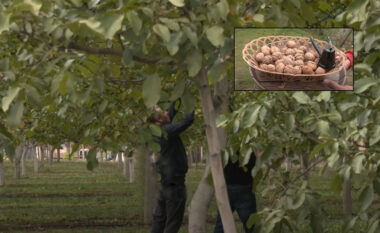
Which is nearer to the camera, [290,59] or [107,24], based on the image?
[107,24]

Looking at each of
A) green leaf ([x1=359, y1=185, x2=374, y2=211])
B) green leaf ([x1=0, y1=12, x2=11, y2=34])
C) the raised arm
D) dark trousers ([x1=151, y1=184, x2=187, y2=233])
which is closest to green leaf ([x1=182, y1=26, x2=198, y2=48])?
green leaf ([x1=0, y1=12, x2=11, y2=34])

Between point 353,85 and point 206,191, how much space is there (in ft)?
13.5

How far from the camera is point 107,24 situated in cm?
250

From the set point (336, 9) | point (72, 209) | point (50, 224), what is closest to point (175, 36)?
point (336, 9)

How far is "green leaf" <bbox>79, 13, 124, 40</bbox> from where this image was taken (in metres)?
2.43

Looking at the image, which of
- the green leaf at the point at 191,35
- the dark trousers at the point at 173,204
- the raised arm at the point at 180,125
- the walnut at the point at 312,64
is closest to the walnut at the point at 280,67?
the walnut at the point at 312,64

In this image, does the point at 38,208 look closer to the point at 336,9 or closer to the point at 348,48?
the point at 336,9

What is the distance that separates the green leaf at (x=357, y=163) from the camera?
379 cm

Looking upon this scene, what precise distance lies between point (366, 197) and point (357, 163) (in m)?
0.30

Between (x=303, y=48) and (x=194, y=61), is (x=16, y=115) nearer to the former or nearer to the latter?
(x=194, y=61)

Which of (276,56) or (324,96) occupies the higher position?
(276,56)

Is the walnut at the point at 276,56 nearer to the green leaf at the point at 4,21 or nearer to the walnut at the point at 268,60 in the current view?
the walnut at the point at 268,60

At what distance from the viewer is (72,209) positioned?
57.7ft

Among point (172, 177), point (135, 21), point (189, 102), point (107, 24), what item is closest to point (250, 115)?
point (189, 102)
